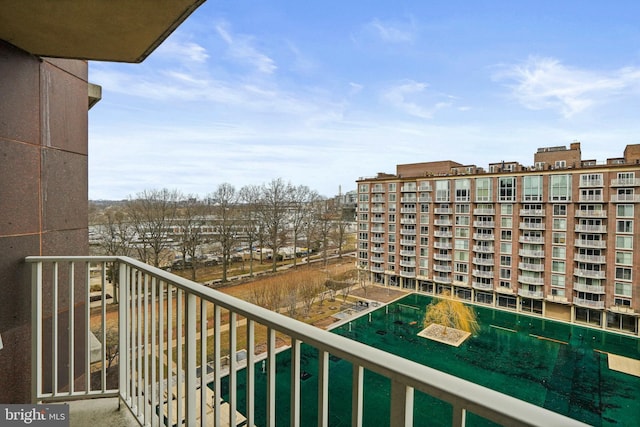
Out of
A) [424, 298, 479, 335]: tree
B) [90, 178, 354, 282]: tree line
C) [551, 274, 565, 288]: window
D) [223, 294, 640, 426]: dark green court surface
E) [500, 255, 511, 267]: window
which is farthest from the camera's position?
[500, 255, 511, 267]: window

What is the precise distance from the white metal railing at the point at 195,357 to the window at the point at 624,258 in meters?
18.1

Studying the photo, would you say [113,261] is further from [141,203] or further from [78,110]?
[141,203]

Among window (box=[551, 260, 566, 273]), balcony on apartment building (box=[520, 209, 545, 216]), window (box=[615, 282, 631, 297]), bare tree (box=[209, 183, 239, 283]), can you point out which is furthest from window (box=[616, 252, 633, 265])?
bare tree (box=[209, 183, 239, 283])

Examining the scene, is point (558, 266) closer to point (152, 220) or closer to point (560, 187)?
point (560, 187)

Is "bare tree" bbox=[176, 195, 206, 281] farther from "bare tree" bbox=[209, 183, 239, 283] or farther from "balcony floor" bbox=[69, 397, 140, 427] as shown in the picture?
"balcony floor" bbox=[69, 397, 140, 427]

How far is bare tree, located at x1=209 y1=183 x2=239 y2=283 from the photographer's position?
16.1 m

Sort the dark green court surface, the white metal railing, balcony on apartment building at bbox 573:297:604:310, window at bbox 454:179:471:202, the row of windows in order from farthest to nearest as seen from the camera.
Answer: window at bbox 454:179:471:202, the row of windows, balcony on apartment building at bbox 573:297:604:310, the dark green court surface, the white metal railing

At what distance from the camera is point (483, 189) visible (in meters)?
16.8

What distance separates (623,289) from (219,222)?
18439 millimetres

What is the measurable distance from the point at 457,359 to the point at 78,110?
11726 mm

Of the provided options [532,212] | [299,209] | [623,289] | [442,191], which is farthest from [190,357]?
[299,209]

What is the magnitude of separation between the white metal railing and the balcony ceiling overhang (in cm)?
105

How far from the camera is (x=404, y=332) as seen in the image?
12.5 metres

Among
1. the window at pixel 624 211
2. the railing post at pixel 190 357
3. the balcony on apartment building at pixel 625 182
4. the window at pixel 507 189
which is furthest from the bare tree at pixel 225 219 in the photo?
the window at pixel 624 211
